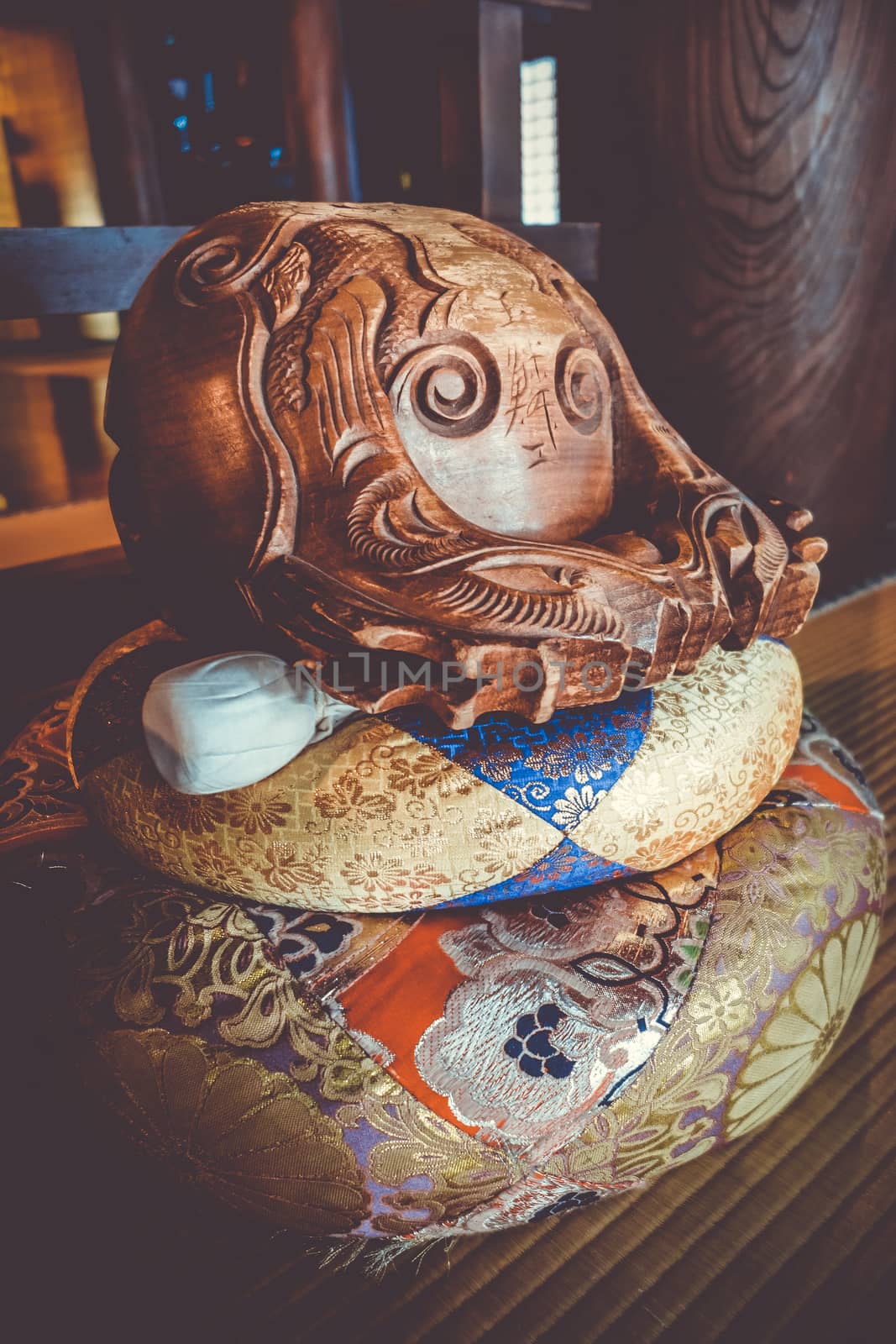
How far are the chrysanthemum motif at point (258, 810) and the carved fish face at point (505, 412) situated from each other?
432 mm

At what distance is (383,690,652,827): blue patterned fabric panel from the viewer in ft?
3.82

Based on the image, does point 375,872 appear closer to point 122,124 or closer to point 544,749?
point 544,749

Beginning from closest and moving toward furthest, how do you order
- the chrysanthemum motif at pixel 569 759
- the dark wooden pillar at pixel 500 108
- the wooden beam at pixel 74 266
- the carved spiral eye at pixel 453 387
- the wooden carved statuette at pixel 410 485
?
the wooden carved statuette at pixel 410 485, the carved spiral eye at pixel 453 387, the chrysanthemum motif at pixel 569 759, the wooden beam at pixel 74 266, the dark wooden pillar at pixel 500 108

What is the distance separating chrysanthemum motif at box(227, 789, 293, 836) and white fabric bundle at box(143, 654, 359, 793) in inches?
0.7

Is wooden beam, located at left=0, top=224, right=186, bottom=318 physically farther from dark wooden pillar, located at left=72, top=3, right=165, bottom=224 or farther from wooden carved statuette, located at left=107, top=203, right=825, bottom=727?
dark wooden pillar, located at left=72, top=3, right=165, bottom=224

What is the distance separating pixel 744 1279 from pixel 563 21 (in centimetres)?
262

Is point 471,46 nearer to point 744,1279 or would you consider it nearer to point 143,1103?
point 143,1103

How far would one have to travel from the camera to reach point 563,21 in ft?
7.36

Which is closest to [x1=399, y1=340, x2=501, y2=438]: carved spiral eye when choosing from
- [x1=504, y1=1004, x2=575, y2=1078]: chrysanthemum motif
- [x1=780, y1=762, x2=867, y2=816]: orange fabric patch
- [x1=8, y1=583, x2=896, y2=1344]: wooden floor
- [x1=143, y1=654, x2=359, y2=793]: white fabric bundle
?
[x1=143, y1=654, x2=359, y2=793]: white fabric bundle

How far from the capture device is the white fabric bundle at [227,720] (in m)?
1.09

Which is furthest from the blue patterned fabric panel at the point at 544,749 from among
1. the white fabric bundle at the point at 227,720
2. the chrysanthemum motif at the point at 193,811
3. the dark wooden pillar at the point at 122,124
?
the dark wooden pillar at the point at 122,124

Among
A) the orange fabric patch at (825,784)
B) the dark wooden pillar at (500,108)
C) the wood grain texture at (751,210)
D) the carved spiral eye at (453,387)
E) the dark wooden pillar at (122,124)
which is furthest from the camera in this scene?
the dark wooden pillar at (122,124)

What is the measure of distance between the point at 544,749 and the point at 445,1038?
0.38 meters

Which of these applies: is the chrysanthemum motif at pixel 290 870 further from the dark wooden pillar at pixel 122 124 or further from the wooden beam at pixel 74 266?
the dark wooden pillar at pixel 122 124
